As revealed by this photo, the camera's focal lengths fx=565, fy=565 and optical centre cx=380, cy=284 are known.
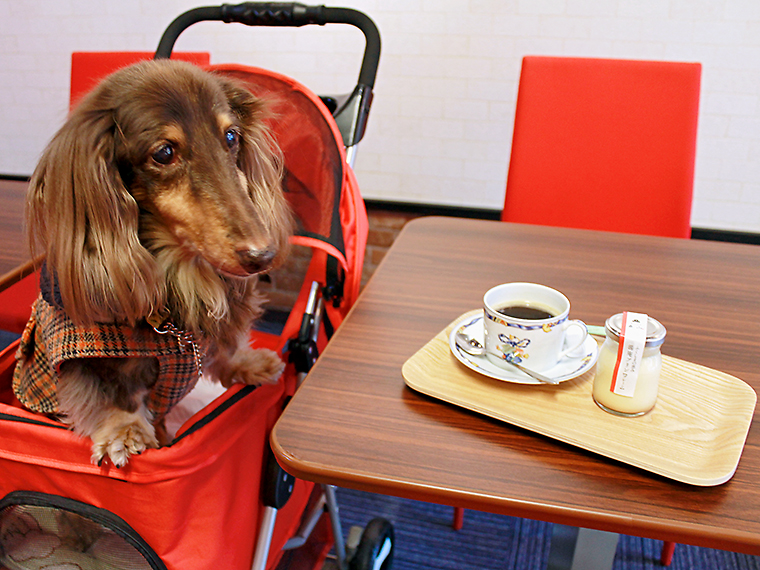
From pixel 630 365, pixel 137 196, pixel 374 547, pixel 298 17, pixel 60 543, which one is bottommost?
pixel 374 547

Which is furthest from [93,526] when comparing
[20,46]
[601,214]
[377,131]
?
[20,46]

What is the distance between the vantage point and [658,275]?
42.0 inches

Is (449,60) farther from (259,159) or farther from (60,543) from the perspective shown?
(60,543)

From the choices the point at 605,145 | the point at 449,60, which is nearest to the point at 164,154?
the point at 605,145

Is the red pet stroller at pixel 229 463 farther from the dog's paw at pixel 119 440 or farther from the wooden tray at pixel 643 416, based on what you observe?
the wooden tray at pixel 643 416

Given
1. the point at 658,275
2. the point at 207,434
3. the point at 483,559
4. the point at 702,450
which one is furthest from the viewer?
the point at 483,559

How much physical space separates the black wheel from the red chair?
1.31 feet

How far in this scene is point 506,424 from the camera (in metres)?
0.67

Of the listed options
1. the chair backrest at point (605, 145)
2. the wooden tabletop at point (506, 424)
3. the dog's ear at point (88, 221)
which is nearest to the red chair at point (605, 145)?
the chair backrest at point (605, 145)

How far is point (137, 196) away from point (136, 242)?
0.07 m

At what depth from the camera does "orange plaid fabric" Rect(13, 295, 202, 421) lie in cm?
80

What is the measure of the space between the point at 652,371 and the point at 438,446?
0.26 metres

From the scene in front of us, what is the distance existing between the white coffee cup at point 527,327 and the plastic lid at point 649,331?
0.19 feet

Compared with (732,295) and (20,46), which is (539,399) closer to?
(732,295)
